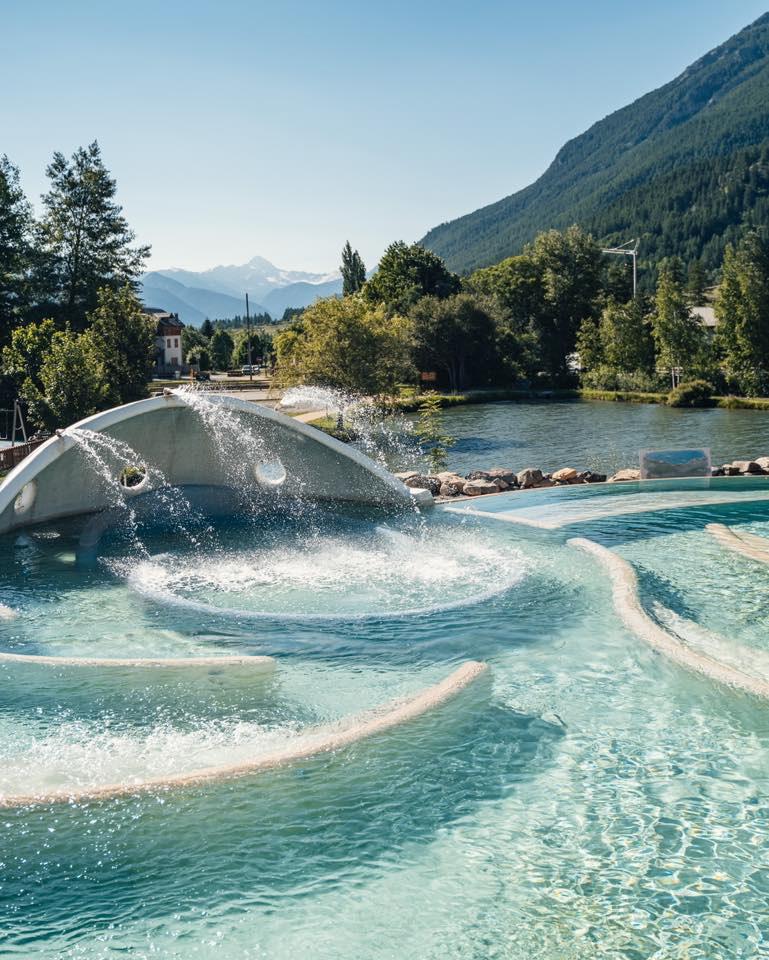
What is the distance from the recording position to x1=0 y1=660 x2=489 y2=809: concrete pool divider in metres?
6.20

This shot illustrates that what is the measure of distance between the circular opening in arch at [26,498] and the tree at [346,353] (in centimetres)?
2128

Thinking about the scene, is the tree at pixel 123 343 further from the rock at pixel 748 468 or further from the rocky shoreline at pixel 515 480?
the rock at pixel 748 468

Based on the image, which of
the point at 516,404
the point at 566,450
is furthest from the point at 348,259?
the point at 566,450

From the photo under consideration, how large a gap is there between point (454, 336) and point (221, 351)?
41829 mm

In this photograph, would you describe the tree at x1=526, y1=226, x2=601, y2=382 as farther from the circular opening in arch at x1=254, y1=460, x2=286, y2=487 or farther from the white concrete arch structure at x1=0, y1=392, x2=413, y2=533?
the white concrete arch structure at x1=0, y1=392, x2=413, y2=533

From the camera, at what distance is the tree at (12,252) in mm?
40688

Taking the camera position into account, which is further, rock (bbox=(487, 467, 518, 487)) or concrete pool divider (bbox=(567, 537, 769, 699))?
rock (bbox=(487, 467, 518, 487))

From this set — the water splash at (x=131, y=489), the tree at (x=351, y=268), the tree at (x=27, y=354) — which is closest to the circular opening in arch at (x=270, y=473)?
the water splash at (x=131, y=489)

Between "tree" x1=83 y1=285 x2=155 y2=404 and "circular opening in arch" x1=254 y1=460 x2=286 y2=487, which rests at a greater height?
"tree" x1=83 y1=285 x2=155 y2=404

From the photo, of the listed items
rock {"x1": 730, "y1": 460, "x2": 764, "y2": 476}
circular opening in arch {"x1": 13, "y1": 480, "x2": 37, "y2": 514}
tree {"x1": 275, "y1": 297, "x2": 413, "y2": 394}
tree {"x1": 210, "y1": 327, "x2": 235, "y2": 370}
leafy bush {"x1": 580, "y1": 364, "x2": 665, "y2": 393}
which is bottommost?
rock {"x1": 730, "y1": 460, "x2": 764, "y2": 476}

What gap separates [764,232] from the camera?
140 metres

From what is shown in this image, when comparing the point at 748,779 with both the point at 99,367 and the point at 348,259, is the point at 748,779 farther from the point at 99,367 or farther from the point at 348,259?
the point at 348,259

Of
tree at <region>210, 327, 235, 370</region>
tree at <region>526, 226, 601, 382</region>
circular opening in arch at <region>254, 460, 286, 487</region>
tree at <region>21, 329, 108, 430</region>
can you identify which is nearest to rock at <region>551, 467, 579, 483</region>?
circular opening in arch at <region>254, 460, 286, 487</region>

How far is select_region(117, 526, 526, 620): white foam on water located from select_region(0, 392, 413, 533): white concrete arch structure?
189 centimetres
